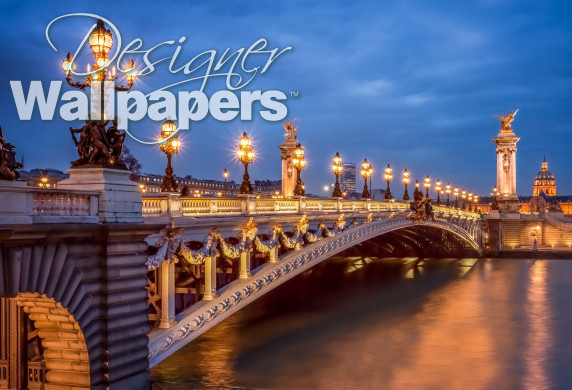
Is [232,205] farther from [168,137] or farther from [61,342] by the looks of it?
[61,342]

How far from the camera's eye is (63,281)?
46.6ft

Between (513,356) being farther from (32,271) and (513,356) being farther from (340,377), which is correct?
(32,271)

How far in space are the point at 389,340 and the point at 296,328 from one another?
4.61 m

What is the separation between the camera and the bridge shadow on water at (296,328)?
930 inches

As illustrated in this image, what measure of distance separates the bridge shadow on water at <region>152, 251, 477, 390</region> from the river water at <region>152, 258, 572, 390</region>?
47mm

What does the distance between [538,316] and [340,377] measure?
16.8 meters

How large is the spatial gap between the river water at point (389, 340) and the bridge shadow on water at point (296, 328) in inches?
1.8

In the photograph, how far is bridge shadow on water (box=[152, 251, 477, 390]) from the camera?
2362 cm

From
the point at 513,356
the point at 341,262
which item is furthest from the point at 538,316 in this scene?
the point at 341,262

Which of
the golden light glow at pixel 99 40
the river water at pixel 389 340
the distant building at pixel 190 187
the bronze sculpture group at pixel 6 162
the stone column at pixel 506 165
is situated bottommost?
the river water at pixel 389 340

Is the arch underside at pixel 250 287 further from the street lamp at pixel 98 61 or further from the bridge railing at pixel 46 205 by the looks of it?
the street lamp at pixel 98 61

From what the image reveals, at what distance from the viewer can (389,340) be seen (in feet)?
98.0

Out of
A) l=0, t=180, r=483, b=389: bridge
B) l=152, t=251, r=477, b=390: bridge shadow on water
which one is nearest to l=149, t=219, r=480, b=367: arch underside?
l=0, t=180, r=483, b=389: bridge

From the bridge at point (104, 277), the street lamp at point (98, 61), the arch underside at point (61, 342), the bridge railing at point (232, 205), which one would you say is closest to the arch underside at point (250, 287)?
the bridge at point (104, 277)
